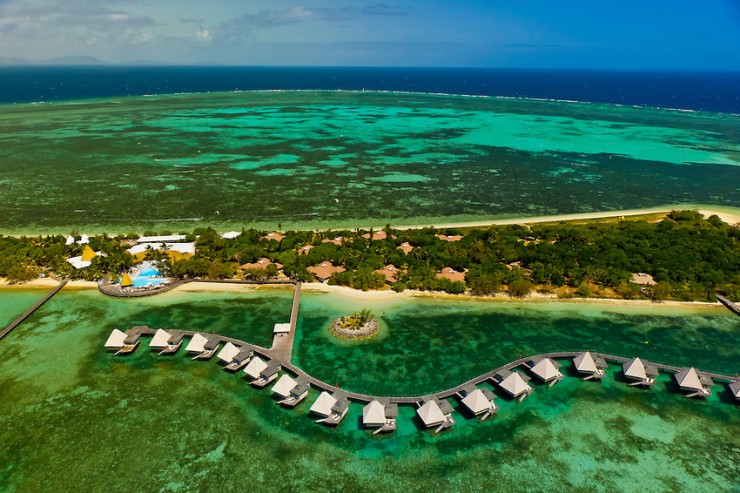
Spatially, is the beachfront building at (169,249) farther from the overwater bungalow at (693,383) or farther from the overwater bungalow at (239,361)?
the overwater bungalow at (693,383)

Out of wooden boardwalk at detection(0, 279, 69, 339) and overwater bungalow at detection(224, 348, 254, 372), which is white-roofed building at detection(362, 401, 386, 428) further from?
wooden boardwalk at detection(0, 279, 69, 339)

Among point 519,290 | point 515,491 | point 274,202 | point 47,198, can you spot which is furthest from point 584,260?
point 47,198

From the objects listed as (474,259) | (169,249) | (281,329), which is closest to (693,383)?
(474,259)

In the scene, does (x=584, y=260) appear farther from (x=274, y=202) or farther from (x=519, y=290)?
(x=274, y=202)

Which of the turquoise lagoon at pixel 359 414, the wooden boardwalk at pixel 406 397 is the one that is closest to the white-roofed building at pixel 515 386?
the turquoise lagoon at pixel 359 414

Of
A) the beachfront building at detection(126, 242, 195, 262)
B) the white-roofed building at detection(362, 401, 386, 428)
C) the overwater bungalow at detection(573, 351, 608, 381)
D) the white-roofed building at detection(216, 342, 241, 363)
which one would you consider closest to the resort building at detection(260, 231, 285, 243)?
the beachfront building at detection(126, 242, 195, 262)

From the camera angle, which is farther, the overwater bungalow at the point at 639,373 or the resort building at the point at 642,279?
the resort building at the point at 642,279
